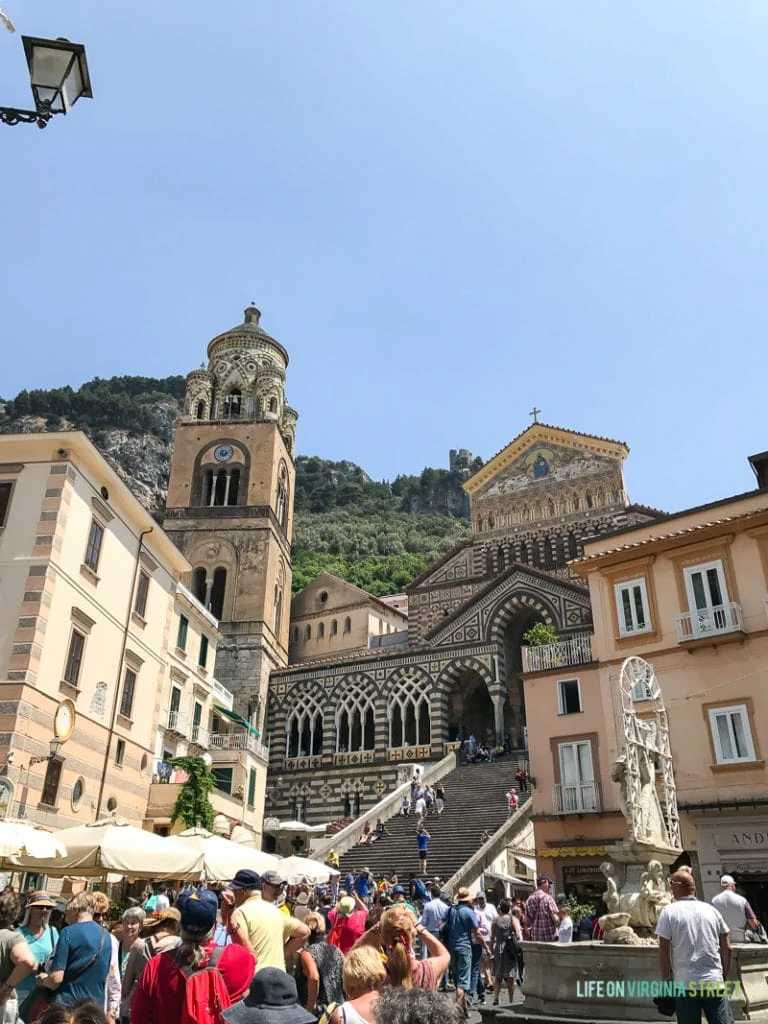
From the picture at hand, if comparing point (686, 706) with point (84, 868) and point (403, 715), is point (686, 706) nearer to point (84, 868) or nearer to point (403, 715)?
point (84, 868)

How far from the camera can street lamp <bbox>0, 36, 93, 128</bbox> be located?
226 inches

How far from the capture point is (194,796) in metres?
22.6

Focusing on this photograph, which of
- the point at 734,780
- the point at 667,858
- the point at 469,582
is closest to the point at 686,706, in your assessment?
the point at 734,780

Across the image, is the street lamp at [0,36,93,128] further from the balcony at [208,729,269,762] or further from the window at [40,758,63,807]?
the balcony at [208,729,269,762]

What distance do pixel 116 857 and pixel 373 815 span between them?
49.9ft

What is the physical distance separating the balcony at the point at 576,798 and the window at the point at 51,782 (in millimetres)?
11427

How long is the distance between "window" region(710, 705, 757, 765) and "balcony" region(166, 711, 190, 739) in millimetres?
15181

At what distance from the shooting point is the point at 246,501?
41.4 metres

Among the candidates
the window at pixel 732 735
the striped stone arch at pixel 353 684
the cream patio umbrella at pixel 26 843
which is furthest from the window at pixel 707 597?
the striped stone arch at pixel 353 684

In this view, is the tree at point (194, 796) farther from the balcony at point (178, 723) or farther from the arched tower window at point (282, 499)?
the arched tower window at point (282, 499)

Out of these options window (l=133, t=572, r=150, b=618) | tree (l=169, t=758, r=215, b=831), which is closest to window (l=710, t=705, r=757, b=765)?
tree (l=169, t=758, r=215, b=831)

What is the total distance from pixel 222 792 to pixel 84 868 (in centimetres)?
1616

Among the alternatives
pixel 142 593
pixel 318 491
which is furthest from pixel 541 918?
pixel 318 491

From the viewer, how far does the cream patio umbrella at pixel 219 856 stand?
1198 cm
